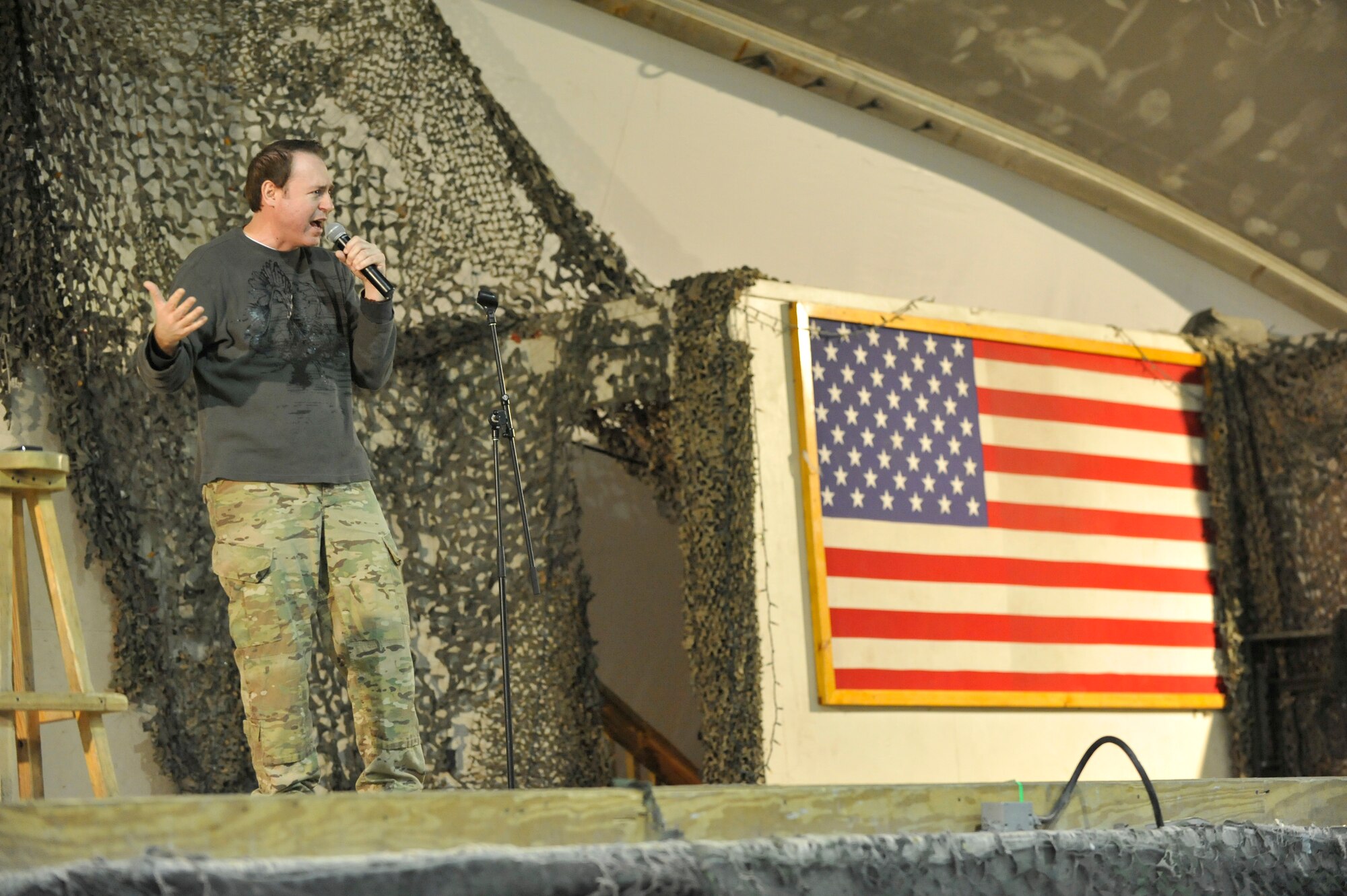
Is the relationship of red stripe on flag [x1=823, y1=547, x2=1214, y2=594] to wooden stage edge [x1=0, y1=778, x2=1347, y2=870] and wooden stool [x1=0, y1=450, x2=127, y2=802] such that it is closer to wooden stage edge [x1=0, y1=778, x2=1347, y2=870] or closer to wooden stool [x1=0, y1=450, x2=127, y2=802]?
wooden stool [x1=0, y1=450, x2=127, y2=802]

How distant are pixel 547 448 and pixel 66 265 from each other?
1.66 m

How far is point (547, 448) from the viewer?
4.85 m

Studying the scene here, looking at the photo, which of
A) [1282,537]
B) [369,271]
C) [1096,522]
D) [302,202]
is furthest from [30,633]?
[1282,537]

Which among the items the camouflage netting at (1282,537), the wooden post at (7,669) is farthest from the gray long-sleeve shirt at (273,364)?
the camouflage netting at (1282,537)

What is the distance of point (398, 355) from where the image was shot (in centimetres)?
489

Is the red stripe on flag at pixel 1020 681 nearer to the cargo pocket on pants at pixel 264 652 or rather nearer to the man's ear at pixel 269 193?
the cargo pocket on pants at pixel 264 652

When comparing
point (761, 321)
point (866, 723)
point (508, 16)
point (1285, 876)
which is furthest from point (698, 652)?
point (508, 16)

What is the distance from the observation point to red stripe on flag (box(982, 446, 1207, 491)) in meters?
5.34

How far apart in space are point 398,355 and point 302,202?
75.5 inches

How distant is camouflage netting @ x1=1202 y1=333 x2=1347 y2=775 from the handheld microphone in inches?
163

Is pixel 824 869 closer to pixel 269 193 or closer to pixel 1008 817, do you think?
pixel 1008 817

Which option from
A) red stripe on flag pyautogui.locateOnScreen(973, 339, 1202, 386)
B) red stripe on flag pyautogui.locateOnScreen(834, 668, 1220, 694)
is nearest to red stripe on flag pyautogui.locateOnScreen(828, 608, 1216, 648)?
red stripe on flag pyautogui.locateOnScreen(834, 668, 1220, 694)

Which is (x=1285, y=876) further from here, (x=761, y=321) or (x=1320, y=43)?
(x=1320, y=43)

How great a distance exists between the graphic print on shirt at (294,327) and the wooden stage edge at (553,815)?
1.56m
